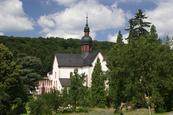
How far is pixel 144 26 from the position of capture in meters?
67.4

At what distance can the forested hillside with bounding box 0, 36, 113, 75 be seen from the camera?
13650cm

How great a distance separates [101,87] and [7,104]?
3470 cm

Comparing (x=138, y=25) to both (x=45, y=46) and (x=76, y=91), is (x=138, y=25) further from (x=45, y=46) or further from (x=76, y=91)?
(x=45, y=46)

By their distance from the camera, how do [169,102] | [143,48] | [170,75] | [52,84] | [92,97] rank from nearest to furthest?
[143,48], [170,75], [169,102], [92,97], [52,84]

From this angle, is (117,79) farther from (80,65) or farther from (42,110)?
(80,65)

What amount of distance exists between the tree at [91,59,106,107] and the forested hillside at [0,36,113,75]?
44.7 metres

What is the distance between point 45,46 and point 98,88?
85439 millimetres

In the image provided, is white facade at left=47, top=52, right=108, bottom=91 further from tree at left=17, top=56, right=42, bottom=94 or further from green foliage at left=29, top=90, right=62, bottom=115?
green foliage at left=29, top=90, right=62, bottom=115

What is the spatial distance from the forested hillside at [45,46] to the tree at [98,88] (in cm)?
4472

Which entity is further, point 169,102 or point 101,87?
point 101,87

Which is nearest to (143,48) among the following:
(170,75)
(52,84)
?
(170,75)

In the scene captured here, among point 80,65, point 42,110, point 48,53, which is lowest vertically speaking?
point 42,110

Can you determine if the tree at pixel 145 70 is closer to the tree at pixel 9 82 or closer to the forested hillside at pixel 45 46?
the tree at pixel 9 82

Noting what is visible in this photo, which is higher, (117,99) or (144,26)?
(144,26)
